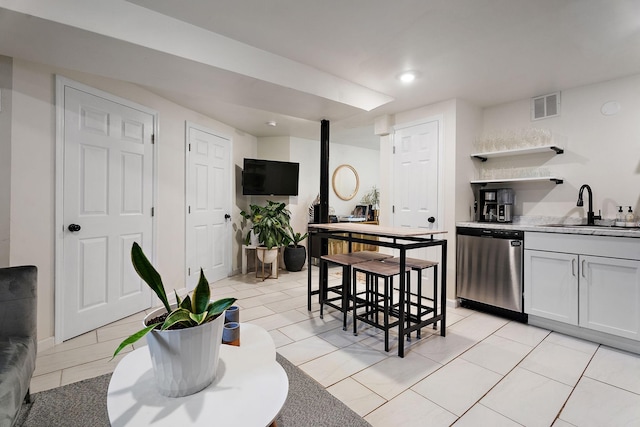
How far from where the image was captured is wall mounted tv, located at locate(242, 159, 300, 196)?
4.75m

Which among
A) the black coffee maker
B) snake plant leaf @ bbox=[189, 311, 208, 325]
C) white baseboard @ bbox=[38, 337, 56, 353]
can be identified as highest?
the black coffee maker

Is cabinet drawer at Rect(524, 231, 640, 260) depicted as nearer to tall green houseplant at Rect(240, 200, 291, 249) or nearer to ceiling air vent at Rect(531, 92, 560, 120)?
ceiling air vent at Rect(531, 92, 560, 120)

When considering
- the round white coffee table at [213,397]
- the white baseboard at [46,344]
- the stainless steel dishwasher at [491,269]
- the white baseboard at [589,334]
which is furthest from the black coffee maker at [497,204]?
the white baseboard at [46,344]

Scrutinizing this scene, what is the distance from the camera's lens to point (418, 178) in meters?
3.66

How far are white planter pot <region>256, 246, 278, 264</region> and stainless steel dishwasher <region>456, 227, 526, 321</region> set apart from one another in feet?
8.24

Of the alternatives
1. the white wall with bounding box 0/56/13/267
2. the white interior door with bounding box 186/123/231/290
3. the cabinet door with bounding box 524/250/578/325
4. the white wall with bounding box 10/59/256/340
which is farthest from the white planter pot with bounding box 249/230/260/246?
the cabinet door with bounding box 524/250/578/325

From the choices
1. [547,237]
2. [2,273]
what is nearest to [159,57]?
[2,273]

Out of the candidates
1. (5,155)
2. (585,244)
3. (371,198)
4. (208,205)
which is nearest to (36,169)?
(5,155)

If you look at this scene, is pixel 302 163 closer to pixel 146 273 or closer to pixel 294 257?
pixel 294 257

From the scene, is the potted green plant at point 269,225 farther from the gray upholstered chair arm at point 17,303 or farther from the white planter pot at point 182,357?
the white planter pot at point 182,357

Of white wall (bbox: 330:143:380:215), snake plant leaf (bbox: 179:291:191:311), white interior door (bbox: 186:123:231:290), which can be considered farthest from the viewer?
white wall (bbox: 330:143:380:215)

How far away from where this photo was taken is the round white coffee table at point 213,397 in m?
0.92

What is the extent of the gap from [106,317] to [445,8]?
3704 mm

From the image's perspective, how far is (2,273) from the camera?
1641mm
